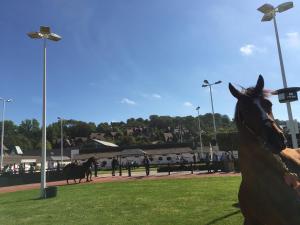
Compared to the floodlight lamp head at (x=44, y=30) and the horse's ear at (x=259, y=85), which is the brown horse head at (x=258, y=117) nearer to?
the horse's ear at (x=259, y=85)

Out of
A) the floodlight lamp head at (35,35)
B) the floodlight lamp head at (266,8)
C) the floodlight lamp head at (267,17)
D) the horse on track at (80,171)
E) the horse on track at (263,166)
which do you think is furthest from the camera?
the horse on track at (80,171)

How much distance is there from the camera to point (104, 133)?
518 ft

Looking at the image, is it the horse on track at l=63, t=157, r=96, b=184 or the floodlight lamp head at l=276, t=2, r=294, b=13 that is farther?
the horse on track at l=63, t=157, r=96, b=184

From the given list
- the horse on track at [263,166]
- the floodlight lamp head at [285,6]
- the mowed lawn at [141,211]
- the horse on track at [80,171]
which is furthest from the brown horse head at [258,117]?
the horse on track at [80,171]

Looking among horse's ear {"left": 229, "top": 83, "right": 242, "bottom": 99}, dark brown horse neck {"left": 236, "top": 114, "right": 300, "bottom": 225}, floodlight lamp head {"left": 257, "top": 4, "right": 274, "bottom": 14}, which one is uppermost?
floodlight lamp head {"left": 257, "top": 4, "right": 274, "bottom": 14}

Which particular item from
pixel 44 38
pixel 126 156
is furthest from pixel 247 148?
pixel 126 156

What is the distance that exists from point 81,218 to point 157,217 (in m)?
2.58

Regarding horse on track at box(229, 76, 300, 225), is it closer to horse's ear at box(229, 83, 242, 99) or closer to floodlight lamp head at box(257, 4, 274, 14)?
horse's ear at box(229, 83, 242, 99)

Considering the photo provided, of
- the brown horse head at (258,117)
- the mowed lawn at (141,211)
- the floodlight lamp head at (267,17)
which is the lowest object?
the mowed lawn at (141,211)

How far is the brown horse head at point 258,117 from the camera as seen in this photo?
11.6 feet

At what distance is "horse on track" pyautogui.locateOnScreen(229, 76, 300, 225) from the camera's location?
372 centimetres

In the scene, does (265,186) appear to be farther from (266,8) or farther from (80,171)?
(80,171)

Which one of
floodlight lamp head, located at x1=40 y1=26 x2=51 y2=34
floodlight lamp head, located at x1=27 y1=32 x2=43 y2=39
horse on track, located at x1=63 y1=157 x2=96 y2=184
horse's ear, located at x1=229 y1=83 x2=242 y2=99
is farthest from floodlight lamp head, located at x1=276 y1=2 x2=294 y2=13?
horse on track, located at x1=63 y1=157 x2=96 y2=184

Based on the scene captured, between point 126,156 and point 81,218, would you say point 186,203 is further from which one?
point 126,156
